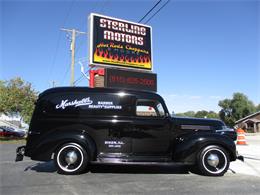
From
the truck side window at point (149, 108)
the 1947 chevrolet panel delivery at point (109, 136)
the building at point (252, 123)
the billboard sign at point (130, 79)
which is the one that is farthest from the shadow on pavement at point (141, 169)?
the building at point (252, 123)

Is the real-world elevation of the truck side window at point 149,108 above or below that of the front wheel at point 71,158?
above

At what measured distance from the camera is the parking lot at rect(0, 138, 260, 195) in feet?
19.0

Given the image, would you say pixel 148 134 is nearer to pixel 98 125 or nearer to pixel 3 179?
pixel 98 125

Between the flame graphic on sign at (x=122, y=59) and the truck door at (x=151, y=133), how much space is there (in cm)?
1299

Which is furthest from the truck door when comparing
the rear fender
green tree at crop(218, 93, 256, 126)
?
green tree at crop(218, 93, 256, 126)

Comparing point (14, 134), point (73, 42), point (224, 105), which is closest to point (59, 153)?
point (73, 42)

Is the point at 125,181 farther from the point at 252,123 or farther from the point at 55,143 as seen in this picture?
the point at 252,123

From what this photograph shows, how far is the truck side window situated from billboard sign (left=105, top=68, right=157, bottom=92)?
1099 centimetres

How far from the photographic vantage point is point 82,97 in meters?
7.63

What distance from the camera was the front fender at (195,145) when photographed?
24.5 feet

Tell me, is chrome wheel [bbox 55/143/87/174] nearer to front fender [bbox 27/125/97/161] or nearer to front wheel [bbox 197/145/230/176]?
front fender [bbox 27/125/97/161]

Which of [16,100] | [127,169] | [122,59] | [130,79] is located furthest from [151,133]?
[16,100]

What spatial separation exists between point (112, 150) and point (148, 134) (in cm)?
95

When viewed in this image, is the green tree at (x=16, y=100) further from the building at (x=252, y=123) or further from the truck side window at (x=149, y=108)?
the building at (x=252, y=123)
